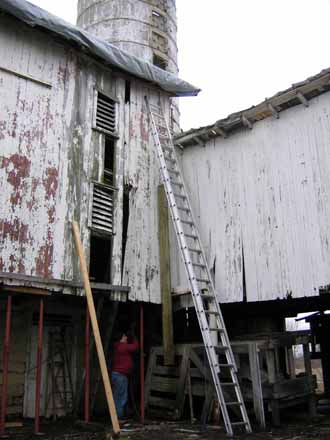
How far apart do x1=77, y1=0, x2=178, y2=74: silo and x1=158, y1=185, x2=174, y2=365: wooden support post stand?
6.83 m

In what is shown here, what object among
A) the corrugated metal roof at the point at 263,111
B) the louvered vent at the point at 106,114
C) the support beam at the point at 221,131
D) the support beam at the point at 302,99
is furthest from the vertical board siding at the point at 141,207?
the support beam at the point at 302,99

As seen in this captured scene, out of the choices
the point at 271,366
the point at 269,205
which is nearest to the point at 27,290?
the point at 271,366

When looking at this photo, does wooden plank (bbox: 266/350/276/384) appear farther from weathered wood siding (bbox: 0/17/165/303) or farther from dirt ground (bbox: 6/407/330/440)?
weathered wood siding (bbox: 0/17/165/303)

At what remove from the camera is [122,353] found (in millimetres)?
9969

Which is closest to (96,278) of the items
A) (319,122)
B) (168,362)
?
(168,362)

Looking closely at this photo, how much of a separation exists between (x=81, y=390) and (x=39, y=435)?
232 cm

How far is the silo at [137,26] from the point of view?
51.5 ft

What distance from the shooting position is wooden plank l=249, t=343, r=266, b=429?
822 cm

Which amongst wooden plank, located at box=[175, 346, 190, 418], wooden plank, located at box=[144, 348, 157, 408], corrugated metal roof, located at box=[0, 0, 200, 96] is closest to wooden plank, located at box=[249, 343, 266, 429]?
wooden plank, located at box=[175, 346, 190, 418]

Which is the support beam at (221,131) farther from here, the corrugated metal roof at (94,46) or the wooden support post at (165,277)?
the corrugated metal roof at (94,46)

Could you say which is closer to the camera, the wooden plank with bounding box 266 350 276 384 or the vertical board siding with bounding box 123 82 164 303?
the wooden plank with bounding box 266 350 276 384

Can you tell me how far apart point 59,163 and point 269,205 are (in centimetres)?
452

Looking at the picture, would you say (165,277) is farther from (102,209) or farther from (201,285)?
(102,209)

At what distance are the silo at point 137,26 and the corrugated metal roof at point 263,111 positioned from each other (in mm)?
5777
